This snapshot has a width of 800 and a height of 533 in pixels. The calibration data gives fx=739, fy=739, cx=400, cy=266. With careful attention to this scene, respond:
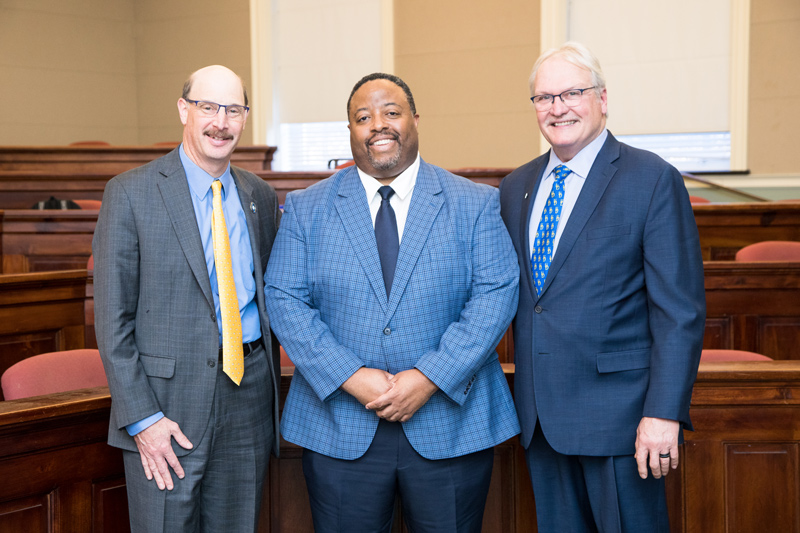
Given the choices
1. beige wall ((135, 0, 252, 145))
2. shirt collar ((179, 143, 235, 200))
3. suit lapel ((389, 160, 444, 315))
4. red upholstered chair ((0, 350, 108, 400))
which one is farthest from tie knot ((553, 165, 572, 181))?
beige wall ((135, 0, 252, 145))

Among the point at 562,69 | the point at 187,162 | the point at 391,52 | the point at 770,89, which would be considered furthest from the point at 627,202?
the point at 391,52

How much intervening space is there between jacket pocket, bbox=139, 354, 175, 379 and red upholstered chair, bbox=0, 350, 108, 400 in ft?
2.39

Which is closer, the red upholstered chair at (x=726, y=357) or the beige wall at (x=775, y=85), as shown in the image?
the red upholstered chair at (x=726, y=357)

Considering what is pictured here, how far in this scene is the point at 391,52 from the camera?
743cm

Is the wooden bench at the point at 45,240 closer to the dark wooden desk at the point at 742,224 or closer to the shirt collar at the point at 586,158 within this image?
the shirt collar at the point at 586,158

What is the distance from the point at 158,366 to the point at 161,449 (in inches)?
7.1

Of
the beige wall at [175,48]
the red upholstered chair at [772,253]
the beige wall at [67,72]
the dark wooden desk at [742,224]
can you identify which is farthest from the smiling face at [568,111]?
the beige wall at [67,72]

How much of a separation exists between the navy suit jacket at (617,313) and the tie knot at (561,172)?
77 millimetres

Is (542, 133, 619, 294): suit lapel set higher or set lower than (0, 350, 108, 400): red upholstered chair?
higher

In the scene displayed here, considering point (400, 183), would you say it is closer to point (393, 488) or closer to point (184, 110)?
point (184, 110)

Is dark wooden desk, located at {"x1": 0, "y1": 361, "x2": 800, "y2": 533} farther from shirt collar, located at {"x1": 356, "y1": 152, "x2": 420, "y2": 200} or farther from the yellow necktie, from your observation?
shirt collar, located at {"x1": 356, "y1": 152, "x2": 420, "y2": 200}

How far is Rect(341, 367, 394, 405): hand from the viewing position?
1.64 metres

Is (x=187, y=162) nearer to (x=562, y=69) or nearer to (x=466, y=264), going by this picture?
(x=466, y=264)

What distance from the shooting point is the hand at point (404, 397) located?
1.62 m
